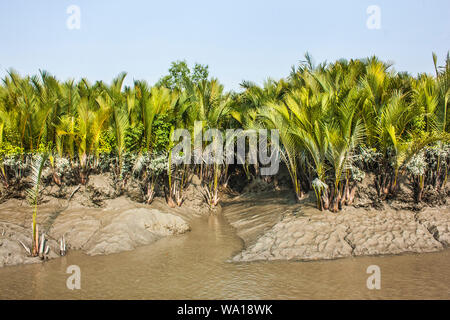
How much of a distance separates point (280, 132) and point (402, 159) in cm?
291

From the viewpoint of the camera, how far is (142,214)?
29.0ft

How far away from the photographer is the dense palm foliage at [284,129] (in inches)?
322

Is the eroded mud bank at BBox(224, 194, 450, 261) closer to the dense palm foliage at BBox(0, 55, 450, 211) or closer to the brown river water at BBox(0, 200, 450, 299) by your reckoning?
the brown river water at BBox(0, 200, 450, 299)

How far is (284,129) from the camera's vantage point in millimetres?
8891

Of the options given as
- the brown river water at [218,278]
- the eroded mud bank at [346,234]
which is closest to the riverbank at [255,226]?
the eroded mud bank at [346,234]

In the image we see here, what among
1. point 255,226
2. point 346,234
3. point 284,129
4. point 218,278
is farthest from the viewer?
point 255,226

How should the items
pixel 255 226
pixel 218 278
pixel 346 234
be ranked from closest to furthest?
1. pixel 218 278
2. pixel 346 234
3. pixel 255 226

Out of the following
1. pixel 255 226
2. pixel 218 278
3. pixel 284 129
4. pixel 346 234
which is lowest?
pixel 218 278

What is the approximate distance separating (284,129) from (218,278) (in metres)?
4.30

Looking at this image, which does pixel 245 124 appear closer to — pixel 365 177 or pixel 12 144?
pixel 365 177

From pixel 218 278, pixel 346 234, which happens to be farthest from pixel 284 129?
pixel 218 278

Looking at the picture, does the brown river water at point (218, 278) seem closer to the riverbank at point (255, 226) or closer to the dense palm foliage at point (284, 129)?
the riverbank at point (255, 226)

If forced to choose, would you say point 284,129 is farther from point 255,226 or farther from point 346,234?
point 346,234

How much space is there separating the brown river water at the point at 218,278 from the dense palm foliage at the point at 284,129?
2.19 meters
